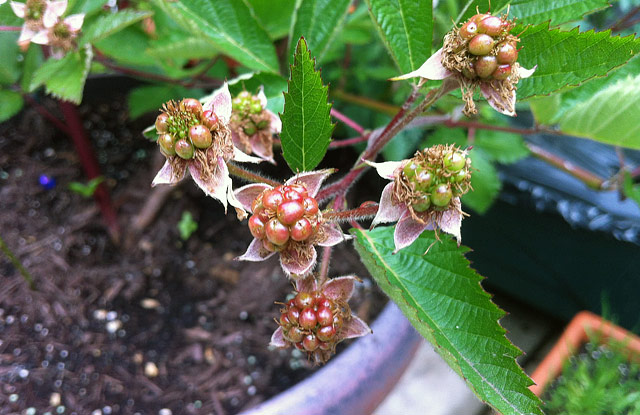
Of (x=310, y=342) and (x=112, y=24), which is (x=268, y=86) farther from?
(x=310, y=342)

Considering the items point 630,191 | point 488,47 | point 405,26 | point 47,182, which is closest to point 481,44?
point 488,47

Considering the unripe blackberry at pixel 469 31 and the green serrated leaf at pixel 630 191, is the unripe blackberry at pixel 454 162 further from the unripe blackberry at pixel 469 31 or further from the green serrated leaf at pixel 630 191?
the green serrated leaf at pixel 630 191

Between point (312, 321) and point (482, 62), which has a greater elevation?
point (482, 62)

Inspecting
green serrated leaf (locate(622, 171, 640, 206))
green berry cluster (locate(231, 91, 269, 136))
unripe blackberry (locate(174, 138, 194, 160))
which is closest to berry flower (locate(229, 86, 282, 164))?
green berry cluster (locate(231, 91, 269, 136))

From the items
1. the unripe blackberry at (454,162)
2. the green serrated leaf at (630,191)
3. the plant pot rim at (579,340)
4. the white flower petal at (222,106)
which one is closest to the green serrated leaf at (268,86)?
the white flower petal at (222,106)

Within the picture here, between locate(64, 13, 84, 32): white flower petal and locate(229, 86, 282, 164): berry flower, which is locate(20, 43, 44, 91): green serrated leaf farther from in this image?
locate(229, 86, 282, 164): berry flower

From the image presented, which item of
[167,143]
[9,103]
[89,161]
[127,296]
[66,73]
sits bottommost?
[127,296]
